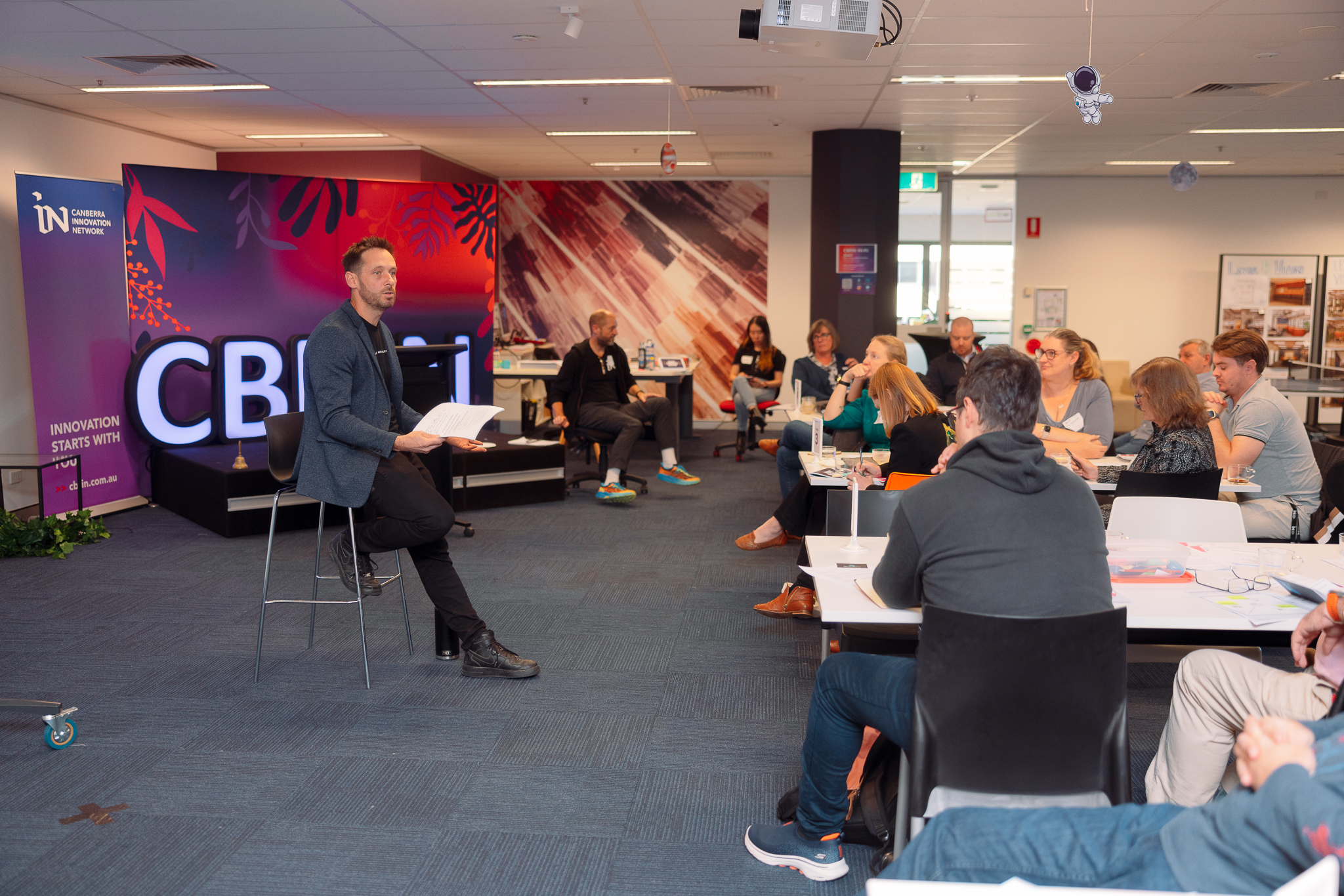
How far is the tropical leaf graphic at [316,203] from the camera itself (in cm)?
718

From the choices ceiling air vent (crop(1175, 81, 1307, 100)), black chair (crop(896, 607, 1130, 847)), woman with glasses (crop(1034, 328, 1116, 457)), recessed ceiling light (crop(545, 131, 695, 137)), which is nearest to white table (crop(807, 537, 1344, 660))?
black chair (crop(896, 607, 1130, 847))

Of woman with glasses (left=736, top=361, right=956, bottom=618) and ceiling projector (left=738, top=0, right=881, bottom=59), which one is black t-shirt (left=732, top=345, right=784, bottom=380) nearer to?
woman with glasses (left=736, top=361, right=956, bottom=618)

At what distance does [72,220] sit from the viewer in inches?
247

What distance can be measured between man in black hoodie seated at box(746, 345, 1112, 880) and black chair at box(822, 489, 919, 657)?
0.49 metres

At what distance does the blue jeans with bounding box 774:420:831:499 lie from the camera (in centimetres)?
588

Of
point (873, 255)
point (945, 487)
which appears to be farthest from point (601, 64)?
point (945, 487)

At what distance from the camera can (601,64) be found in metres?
5.85

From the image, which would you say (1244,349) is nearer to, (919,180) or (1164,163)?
(1164,163)

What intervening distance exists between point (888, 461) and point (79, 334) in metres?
5.32

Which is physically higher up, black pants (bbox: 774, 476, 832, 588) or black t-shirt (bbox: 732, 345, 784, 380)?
black t-shirt (bbox: 732, 345, 784, 380)

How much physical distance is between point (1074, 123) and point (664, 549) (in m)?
5.02

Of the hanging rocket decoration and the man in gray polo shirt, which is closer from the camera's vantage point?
the man in gray polo shirt

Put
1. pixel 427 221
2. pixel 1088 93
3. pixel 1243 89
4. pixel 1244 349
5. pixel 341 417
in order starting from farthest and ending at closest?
pixel 427 221
pixel 1243 89
pixel 1244 349
pixel 1088 93
pixel 341 417

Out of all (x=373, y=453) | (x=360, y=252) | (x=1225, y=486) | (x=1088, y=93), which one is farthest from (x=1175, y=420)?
(x=360, y=252)
